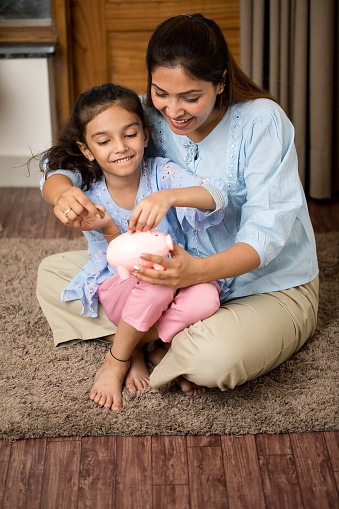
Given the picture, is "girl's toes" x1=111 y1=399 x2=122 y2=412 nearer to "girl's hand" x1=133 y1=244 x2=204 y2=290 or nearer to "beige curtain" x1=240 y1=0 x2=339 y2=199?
"girl's hand" x1=133 y1=244 x2=204 y2=290

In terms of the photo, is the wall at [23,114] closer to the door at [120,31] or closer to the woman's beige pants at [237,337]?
the door at [120,31]

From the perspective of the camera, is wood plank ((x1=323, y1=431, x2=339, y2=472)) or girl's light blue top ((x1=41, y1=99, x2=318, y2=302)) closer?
wood plank ((x1=323, y1=431, x2=339, y2=472))

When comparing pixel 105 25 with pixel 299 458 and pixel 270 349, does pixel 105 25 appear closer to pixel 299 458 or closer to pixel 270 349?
pixel 270 349

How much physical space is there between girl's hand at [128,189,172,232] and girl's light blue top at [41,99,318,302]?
9.5 inches

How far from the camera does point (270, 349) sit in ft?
5.45

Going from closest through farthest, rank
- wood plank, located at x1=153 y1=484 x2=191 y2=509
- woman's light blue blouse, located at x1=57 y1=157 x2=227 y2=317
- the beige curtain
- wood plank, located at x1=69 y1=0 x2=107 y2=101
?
wood plank, located at x1=153 y1=484 x2=191 y2=509 < woman's light blue blouse, located at x1=57 y1=157 x2=227 y2=317 < the beige curtain < wood plank, located at x1=69 y1=0 x2=107 y2=101

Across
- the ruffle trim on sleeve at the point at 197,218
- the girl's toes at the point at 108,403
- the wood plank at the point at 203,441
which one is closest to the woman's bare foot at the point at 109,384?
Result: the girl's toes at the point at 108,403

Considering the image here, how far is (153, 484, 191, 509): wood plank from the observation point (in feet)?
4.58

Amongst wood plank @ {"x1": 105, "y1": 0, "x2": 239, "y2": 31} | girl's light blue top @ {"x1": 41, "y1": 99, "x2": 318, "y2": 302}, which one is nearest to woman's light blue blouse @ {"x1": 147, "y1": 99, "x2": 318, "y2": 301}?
girl's light blue top @ {"x1": 41, "y1": 99, "x2": 318, "y2": 302}

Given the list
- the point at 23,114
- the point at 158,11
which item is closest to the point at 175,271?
the point at 23,114

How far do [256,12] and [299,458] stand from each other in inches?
77.6

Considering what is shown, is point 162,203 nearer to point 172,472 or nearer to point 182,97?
point 182,97

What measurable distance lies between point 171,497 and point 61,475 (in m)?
0.27

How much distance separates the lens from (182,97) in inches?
61.8
